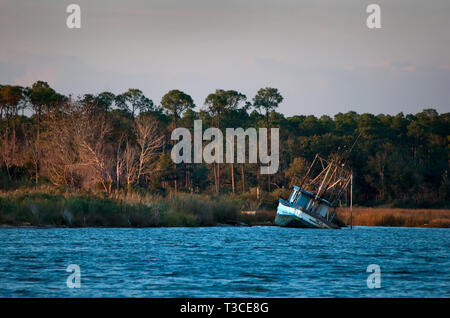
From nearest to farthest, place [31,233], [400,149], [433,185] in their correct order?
1. [31,233]
2. [433,185]
3. [400,149]

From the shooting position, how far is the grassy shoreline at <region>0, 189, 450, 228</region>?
41.1 meters

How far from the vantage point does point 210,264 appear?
25719 millimetres

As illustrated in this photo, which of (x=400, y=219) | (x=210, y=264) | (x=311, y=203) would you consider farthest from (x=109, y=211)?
(x=400, y=219)

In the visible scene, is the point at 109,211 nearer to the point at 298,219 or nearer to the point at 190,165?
the point at 298,219

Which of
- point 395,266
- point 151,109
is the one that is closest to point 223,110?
point 151,109

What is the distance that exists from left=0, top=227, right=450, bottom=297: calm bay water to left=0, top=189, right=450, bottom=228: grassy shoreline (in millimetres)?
1999

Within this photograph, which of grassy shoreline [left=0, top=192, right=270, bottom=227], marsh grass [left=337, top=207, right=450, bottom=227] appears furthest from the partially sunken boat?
marsh grass [left=337, top=207, right=450, bottom=227]

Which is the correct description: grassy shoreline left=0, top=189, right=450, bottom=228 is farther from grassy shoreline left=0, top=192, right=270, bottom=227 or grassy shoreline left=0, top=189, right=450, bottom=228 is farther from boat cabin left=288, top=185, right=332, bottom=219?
boat cabin left=288, top=185, right=332, bottom=219

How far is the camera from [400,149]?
329 feet

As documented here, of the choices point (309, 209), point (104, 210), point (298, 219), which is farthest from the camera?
point (309, 209)

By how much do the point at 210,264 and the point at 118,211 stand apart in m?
20.4
